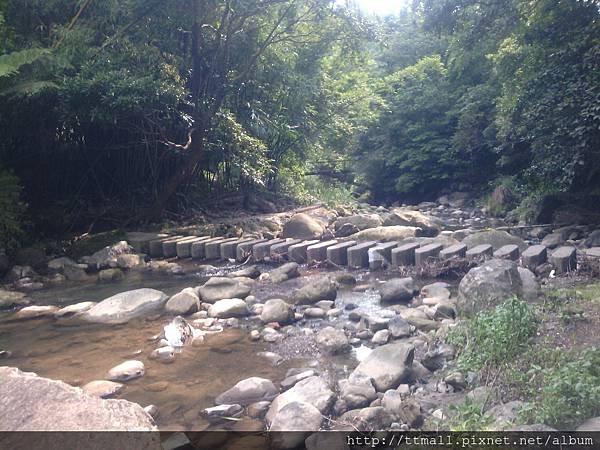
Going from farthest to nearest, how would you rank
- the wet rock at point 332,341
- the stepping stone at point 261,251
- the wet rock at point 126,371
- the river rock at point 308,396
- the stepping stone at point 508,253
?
the stepping stone at point 261,251 < the stepping stone at point 508,253 < the wet rock at point 332,341 < the wet rock at point 126,371 < the river rock at point 308,396

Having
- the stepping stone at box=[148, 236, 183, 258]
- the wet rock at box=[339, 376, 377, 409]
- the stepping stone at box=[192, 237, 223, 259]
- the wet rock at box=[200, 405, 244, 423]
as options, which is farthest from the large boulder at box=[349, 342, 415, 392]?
the stepping stone at box=[148, 236, 183, 258]

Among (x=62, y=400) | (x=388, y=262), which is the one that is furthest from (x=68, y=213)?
(x=62, y=400)

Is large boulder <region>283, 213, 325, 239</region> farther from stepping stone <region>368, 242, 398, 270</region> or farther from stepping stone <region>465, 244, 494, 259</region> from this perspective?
stepping stone <region>465, 244, 494, 259</region>

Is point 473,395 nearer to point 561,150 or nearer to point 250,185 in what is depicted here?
point 561,150

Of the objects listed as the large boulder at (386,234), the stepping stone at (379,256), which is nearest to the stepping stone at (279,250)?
the large boulder at (386,234)

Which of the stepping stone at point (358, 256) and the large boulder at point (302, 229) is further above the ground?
the large boulder at point (302, 229)

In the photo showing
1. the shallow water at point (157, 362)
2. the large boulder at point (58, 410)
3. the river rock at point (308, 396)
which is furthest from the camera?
the shallow water at point (157, 362)

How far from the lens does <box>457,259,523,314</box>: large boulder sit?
3.87 m

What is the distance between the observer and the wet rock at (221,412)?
3107 millimetres

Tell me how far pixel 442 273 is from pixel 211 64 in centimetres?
616

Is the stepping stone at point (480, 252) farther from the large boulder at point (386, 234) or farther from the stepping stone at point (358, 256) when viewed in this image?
the large boulder at point (386, 234)

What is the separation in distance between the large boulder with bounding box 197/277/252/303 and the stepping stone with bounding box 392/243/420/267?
1854 millimetres

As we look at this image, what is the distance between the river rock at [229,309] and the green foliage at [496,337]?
228 cm

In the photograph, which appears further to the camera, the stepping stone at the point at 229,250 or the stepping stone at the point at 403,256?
the stepping stone at the point at 229,250
